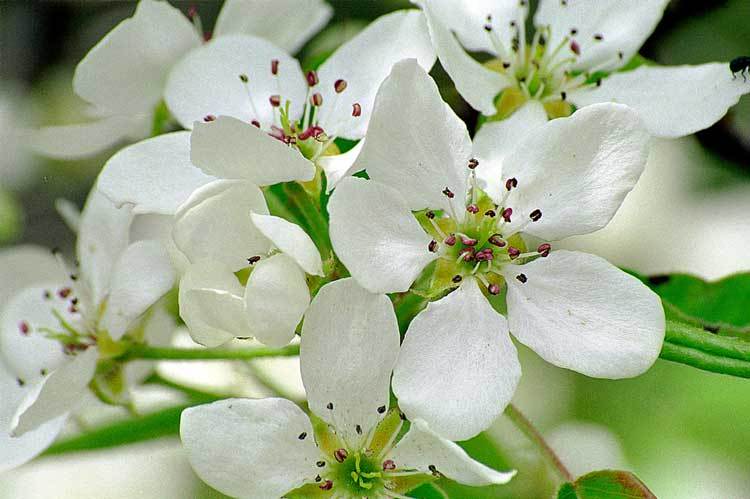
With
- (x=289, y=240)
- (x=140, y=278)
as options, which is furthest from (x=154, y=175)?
(x=289, y=240)

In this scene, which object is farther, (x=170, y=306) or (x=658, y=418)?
(x=658, y=418)

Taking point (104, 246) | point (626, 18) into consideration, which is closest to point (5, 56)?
point (104, 246)

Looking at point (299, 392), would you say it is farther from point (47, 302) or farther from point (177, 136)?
point (177, 136)

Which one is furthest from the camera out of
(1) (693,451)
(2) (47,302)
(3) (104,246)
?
(1) (693,451)

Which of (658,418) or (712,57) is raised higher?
(712,57)

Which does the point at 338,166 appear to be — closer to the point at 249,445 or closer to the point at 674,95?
the point at 249,445

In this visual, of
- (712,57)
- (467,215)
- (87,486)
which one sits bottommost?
(87,486)

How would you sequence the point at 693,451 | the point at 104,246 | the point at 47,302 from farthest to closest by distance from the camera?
the point at 693,451, the point at 47,302, the point at 104,246
